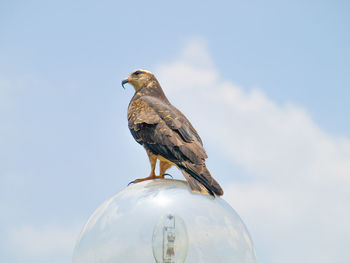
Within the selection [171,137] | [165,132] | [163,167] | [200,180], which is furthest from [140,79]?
[200,180]

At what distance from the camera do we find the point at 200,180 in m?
6.08

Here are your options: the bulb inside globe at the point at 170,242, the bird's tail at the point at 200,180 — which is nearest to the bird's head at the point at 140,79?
the bird's tail at the point at 200,180

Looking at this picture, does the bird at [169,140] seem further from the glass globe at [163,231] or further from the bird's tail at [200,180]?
the glass globe at [163,231]

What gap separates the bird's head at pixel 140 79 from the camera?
8438 mm

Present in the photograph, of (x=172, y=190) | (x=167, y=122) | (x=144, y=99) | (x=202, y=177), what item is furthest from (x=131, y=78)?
(x=172, y=190)

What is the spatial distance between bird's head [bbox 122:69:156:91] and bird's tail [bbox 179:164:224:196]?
218cm

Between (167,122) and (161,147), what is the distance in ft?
1.20

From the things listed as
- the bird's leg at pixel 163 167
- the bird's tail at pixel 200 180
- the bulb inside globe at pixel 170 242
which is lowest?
the bulb inside globe at pixel 170 242

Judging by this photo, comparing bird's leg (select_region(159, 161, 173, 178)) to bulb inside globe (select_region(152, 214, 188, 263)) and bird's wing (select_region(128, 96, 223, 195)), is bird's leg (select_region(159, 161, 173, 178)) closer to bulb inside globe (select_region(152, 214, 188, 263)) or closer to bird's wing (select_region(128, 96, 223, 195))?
bird's wing (select_region(128, 96, 223, 195))

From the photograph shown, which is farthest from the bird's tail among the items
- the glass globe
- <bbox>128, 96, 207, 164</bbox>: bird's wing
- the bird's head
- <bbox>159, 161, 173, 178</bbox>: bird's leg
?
the bird's head

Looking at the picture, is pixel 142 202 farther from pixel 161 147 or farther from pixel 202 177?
pixel 161 147

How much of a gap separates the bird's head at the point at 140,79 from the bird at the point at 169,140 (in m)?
0.41

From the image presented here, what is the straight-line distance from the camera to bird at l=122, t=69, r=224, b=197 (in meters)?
6.21

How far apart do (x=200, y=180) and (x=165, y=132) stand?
3.24ft
